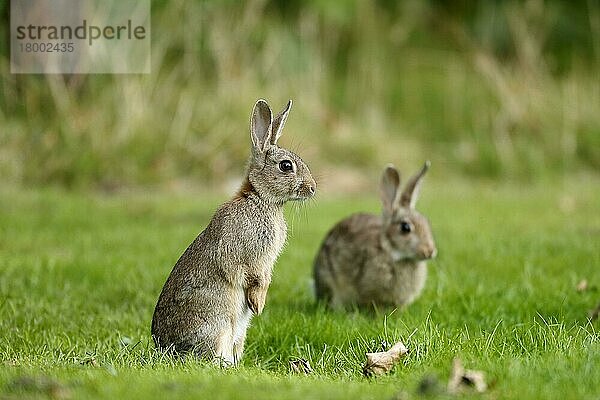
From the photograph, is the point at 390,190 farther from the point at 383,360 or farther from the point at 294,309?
the point at 383,360

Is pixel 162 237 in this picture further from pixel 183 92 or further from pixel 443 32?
pixel 443 32

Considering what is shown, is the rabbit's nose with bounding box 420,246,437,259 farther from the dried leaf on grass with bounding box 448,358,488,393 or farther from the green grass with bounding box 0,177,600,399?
the dried leaf on grass with bounding box 448,358,488,393

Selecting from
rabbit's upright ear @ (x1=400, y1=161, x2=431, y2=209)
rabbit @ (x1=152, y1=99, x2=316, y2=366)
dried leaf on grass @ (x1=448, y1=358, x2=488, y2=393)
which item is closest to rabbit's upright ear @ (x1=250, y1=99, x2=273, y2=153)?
rabbit @ (x1=152, y1=99, x2=316, y2=366)

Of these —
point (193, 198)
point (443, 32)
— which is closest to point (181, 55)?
point (193, 198)

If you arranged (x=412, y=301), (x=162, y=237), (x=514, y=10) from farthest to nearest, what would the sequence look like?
(x=514, y=10), (x=162, y=237), (x=412, y=301)

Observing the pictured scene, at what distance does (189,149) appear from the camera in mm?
13008

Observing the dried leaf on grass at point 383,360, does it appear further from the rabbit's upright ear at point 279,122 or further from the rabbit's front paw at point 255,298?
the rabbit's upright ear at point 279,122

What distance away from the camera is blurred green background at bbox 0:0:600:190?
12453mm

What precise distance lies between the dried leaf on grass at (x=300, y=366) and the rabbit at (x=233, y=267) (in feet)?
1.00

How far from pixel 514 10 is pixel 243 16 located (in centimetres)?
562

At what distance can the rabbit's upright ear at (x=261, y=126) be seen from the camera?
539 centimetres

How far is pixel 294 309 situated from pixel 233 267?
1641 mm

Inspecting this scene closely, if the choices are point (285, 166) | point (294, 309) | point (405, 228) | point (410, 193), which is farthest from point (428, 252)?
point (285, 166)

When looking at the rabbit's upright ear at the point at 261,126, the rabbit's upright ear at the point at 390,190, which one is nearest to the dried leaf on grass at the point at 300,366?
the rabbit's upright ear at the point at 261,126
